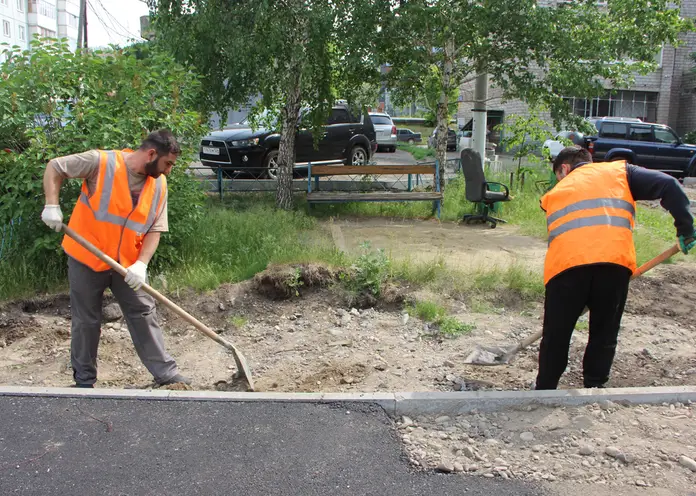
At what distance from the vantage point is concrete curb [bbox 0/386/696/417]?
3.67 m

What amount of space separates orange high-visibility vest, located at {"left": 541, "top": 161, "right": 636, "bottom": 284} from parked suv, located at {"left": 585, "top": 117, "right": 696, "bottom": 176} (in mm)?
14974

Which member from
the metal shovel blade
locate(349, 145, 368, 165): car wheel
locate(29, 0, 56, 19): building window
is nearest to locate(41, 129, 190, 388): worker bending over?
the metal shovel blade

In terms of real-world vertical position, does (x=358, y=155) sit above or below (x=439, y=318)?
above

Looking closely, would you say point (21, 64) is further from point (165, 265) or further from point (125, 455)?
point (125, 455)

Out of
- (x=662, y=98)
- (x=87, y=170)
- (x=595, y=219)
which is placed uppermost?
(x=662, y=98)

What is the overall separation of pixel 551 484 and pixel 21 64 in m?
5.72

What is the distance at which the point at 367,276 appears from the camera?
582 centimetres

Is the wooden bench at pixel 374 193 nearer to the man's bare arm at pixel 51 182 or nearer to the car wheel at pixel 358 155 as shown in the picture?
the car wheel at pixel 358 155

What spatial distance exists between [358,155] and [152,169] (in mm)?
10957

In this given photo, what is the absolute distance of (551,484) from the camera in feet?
9.87

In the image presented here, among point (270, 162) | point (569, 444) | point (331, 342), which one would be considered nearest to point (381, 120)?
point (270, 162)

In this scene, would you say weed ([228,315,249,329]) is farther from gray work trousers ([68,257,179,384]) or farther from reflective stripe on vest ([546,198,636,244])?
reflective stripe on vest ([546,198,636,244])

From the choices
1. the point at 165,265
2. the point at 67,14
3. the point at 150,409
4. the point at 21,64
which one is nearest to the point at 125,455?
the point at 150,409

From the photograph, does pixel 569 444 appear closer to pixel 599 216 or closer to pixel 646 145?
pixel 599 216
